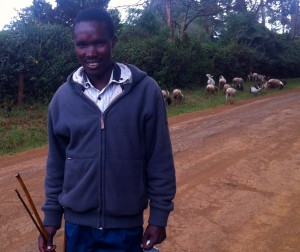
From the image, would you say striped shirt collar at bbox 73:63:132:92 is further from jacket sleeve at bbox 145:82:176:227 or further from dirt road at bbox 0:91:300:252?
dirt road at bbox 0:91:300:252

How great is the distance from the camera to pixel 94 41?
2.03m

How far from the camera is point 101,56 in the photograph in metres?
2.04

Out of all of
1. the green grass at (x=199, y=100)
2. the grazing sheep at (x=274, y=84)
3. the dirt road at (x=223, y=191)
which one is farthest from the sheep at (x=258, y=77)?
the dirt road at (x=223, y=191)

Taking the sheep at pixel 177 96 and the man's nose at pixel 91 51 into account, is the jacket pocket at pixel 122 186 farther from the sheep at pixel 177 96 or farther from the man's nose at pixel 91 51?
the sheep at pixel 177 96

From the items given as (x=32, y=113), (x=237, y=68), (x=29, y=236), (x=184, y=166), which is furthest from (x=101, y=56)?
(x=237, y=68)

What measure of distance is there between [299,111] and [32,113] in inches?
325

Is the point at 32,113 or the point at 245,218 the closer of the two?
the point at 245,218

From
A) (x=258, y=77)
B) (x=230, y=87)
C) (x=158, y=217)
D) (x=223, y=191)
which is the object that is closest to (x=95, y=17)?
(x=158, y=217)

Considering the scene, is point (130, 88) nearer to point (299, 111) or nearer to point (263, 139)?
point (263, 139)

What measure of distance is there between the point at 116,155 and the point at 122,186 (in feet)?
0.52

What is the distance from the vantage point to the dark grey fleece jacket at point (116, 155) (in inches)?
77.7

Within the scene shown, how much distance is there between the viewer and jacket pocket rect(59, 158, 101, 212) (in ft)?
6.53

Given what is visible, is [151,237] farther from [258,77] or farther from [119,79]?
[258,77]

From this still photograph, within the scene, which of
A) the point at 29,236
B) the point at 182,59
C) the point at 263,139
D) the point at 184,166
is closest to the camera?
the point at 29,236
